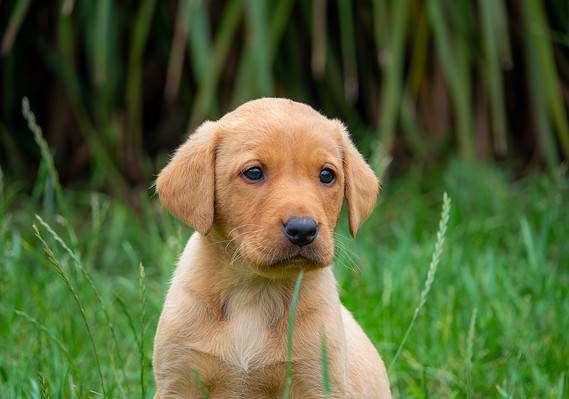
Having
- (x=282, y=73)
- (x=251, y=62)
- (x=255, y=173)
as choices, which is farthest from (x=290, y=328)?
(x=282, y=73)

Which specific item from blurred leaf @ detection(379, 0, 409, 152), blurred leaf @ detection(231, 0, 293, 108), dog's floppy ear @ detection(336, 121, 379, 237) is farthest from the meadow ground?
blurred leaf @ detection(231, 0, 293, 108)

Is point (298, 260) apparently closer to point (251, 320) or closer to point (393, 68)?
point (251, 320)

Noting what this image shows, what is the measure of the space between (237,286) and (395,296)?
5.31ft

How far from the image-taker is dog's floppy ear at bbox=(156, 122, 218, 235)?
296cm

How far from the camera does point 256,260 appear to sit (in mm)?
2848

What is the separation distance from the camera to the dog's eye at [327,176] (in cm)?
299

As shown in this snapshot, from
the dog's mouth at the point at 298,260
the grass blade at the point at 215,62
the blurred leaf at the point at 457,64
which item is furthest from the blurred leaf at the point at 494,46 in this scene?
the dog's mouth at the point at 298,260

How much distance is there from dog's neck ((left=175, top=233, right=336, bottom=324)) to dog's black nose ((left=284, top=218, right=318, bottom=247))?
0.24m

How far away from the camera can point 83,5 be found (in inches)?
265

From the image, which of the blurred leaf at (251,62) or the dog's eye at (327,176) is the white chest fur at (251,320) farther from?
the blurred leaf at (251,62)

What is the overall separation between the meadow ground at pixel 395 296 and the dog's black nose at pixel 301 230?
0.45 metres

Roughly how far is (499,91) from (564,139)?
1.66ft

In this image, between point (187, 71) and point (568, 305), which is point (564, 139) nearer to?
point (568, 305)

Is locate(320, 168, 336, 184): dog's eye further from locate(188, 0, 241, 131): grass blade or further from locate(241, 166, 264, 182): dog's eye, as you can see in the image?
locate(188, 0, 241, 131): grass blade
